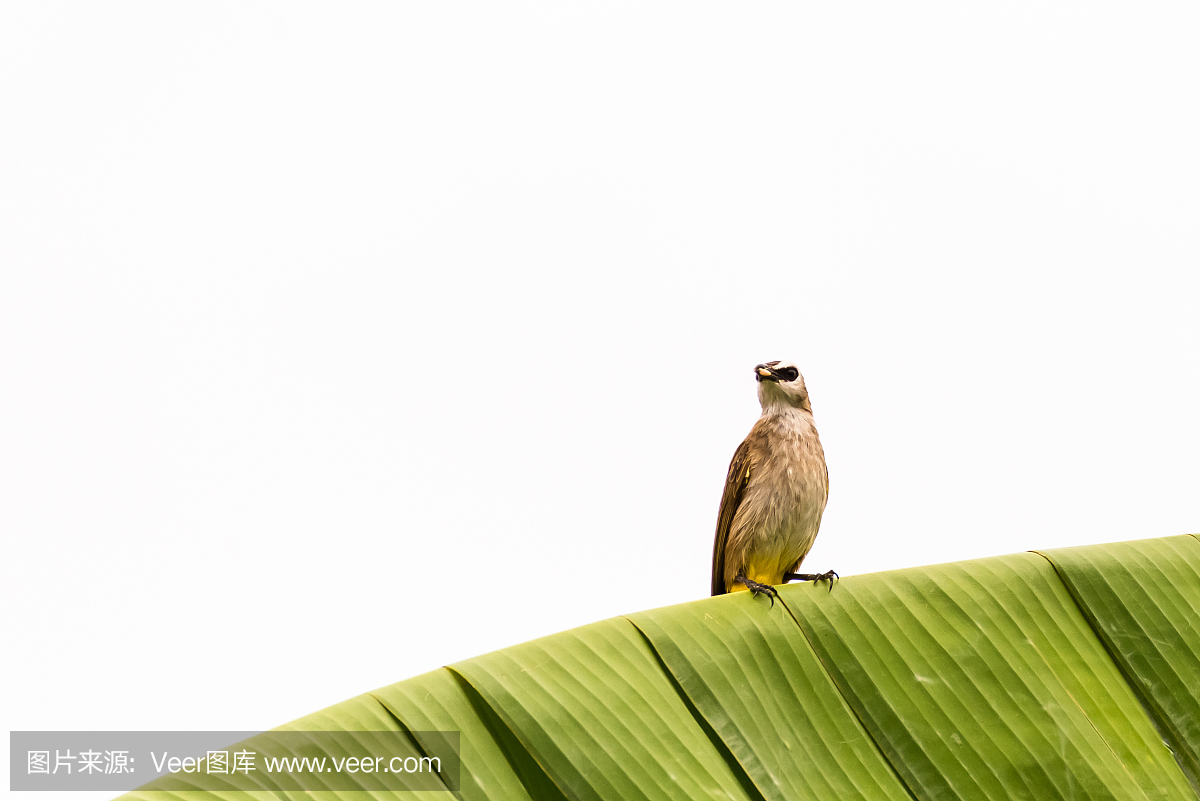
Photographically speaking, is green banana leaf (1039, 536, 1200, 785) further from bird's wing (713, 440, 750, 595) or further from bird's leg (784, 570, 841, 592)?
bird's wing (713, 440, 750, 595)

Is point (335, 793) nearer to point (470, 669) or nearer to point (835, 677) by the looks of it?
point (470, 669)

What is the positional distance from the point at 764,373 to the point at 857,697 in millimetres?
1871

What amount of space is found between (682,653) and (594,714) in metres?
0.30

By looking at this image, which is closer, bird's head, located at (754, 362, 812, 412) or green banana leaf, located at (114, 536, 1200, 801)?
green banana leaf, located at (114, 536, 1200, 801)

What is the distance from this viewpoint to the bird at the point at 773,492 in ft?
12.3

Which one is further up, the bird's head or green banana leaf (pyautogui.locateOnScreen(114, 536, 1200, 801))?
the bird's head

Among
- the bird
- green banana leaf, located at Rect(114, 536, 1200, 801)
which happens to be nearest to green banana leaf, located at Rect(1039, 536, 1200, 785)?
green banana leaf, located at Rect(114, 536, 1200, 801)

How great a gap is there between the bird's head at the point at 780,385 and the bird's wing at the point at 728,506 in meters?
0.23

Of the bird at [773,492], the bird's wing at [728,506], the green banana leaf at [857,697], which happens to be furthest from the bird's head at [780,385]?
the green banana leaf at [857,697]

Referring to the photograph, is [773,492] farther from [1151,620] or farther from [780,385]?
[1151,620]

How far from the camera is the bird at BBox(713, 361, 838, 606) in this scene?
374cm

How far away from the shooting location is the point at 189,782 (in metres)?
1.58

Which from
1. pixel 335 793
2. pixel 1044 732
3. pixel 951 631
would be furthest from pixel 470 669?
pixel 1044 732

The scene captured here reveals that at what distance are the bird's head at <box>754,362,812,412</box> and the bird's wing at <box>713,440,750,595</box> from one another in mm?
228
